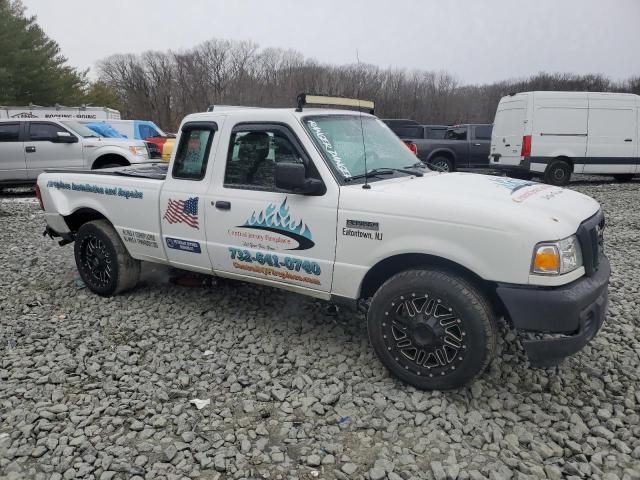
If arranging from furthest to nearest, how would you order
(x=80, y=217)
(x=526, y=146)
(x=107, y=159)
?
1. (x=526, y=146)
2. (x=107, y=159)
3. (x=80, y=217)

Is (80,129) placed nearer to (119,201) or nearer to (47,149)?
(47,149)

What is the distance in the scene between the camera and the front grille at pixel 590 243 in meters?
2.99

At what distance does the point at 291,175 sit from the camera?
130 inches

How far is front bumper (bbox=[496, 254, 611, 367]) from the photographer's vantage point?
2.79m

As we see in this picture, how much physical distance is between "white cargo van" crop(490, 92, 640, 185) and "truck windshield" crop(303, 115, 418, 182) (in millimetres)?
9203

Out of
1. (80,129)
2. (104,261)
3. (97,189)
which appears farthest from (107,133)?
(104,261)

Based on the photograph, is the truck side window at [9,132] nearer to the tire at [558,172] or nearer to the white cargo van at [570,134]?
the white cargo van at [570,134]

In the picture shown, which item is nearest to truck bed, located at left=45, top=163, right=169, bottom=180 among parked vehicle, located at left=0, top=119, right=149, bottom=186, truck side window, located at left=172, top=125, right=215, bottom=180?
truck side window, located at left=172, top=125, right=215, bottom=180

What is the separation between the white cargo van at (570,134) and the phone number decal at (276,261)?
34.0ft

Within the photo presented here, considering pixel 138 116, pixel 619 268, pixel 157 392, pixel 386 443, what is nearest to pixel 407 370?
pixel 386 443

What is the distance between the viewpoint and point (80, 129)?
12000 mm

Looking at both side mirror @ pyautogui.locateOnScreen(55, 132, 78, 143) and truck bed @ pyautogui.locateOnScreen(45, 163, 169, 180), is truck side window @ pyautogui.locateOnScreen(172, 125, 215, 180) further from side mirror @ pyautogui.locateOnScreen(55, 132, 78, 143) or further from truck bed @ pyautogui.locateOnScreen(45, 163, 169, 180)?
side mirror @ pyautogui.locateOnScreen(55, 132, 78, 143)

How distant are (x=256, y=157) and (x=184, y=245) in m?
1.07

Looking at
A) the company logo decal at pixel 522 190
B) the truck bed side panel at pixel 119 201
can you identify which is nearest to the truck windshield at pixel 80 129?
the truck bed side panel at pixel 119 201
